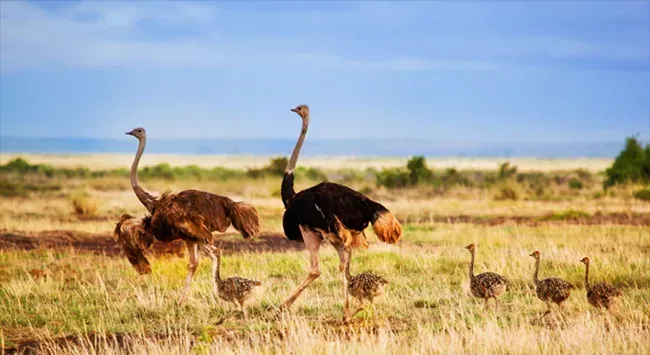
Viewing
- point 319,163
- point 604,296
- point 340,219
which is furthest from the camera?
point 319,163

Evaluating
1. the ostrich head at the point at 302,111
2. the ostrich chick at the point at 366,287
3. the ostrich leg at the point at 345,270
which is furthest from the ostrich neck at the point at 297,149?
the ostrich chick at the point at 366,287

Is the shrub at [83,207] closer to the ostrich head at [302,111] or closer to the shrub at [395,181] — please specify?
the ostrich head at [302,111]

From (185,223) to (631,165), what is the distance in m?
30.2

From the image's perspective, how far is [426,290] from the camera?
38.4 feet

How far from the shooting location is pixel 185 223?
1130cm

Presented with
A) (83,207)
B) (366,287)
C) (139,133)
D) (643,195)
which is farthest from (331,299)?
(643,195)

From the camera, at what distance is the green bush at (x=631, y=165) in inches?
1483

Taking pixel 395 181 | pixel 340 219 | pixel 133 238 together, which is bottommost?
pixel 133 238

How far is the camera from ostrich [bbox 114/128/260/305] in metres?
11.3

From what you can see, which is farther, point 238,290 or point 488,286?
point 488,286

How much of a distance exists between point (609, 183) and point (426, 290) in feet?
95.6

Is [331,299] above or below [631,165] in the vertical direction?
below

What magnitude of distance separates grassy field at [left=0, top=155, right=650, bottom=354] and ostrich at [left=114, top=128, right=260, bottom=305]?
62 cm

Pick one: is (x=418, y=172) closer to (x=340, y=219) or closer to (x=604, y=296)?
(x=340, y=219)
